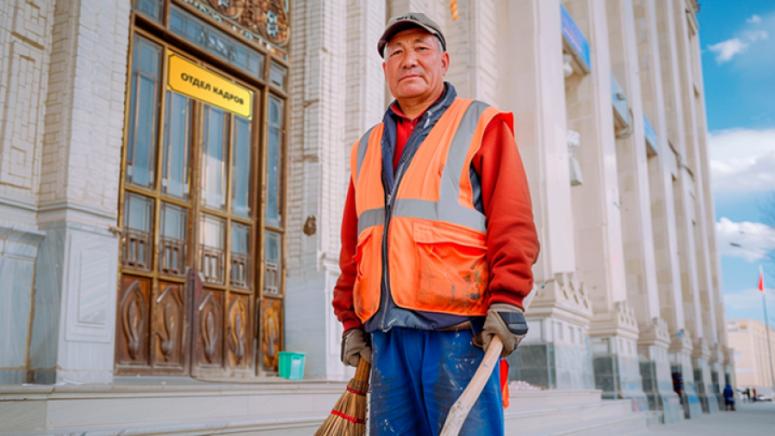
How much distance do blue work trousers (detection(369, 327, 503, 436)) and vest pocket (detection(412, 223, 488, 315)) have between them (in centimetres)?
11

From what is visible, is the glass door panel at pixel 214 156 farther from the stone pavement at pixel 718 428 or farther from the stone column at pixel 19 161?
the stone pavement at pixel 718 428

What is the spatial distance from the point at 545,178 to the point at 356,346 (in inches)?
413

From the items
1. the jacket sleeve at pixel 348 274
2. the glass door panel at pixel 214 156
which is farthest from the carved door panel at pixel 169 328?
the jacket sleeve at pixel 348 274

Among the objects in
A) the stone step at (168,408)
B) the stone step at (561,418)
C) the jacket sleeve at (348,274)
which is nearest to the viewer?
the jacket sleeve at (348,274)

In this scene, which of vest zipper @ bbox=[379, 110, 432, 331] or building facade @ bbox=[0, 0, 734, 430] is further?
building facade @ bbox=[0, 0, 734, 430]

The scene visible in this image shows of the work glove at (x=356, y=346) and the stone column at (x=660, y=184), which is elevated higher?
the stone column at (x=660, y=184)

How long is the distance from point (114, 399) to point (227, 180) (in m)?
4.58

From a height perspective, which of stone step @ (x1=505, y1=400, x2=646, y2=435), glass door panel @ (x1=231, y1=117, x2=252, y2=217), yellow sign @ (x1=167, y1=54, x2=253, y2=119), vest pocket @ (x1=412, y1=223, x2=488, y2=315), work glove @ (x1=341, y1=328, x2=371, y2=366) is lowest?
stone step @ (x1=505, y1=400, x2=646, y2=435)

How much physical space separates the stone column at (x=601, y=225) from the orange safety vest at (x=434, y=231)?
44.6ft

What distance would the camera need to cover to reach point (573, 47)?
1716 centimetres

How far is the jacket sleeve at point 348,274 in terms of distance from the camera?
2.98 m

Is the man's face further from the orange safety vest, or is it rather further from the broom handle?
the broom handle

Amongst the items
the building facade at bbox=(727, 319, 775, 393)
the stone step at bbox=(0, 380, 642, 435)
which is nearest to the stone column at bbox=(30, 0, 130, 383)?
the stone step at bbox=(0, 380, 642, 435)

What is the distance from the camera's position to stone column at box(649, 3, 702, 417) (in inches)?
935
